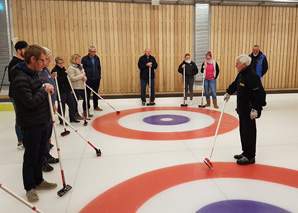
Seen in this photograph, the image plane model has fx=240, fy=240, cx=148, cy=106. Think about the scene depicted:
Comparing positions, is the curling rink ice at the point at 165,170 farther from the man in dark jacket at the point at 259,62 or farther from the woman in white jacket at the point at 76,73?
the man in dark jacket at the point at 259,62

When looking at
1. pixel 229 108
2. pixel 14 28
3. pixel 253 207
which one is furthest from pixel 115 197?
pixel 14 28

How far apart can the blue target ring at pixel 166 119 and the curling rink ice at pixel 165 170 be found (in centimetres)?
6

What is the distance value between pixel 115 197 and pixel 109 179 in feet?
1.70

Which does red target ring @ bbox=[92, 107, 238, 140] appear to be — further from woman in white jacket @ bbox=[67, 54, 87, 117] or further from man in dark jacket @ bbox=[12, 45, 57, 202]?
man in dark jacket @ bbox=[12, 45, 57, 202]

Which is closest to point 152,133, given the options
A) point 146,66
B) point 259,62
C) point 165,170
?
point 165,170

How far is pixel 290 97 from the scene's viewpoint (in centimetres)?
1050

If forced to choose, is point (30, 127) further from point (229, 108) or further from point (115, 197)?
point (229, 108)

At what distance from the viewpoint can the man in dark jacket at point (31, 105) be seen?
2.62 metres

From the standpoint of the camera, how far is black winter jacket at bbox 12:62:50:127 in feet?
8.55

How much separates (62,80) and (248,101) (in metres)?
4.53

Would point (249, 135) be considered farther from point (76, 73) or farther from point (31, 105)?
point (76, 73)

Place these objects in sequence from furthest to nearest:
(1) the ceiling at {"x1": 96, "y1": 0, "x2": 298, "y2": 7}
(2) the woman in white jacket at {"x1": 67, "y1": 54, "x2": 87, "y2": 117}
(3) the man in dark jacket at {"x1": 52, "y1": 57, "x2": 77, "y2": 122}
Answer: (1) the ceiling at {"x1": 96, "y1": 0, "x2": 298, "y2": 7} < (2) the woman in white jacket at {"x1": 67, "y1": 54, "x2": 87, "y2": 117} < (3) the man in dark jacket at {"x1": 52, "y1": 57, "x2": 77, "y2": 122}

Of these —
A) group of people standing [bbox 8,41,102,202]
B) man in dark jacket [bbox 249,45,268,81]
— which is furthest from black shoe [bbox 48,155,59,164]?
man in dark jacket [bbox 249,45,268,81]

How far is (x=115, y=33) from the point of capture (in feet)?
36.4
